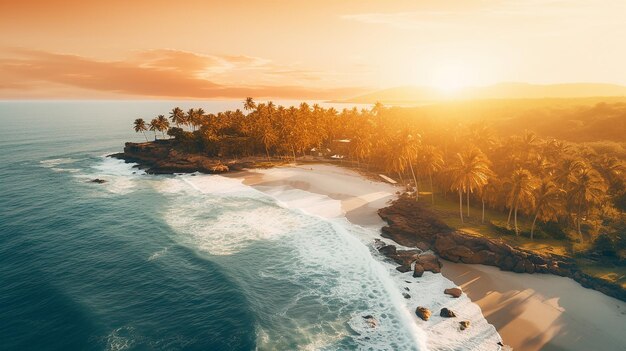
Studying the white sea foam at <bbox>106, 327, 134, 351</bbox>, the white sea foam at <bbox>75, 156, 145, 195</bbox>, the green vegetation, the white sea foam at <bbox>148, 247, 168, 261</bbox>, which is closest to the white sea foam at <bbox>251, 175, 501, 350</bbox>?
the green vegetation

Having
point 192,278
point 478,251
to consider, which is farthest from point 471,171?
point 192,278

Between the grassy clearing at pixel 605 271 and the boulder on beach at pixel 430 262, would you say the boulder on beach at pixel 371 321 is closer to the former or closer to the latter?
the boulder on beach at pixel 430 262

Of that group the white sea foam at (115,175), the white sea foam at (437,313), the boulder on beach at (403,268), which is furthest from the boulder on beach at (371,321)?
the white sea foam at (115,175)

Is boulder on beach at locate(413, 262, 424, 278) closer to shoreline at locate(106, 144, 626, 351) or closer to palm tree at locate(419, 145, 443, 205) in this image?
shoreline at locate(106, 144, 626, 351)

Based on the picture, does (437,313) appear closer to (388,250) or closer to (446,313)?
(446,313)

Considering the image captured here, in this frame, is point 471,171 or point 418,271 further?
point 471,171
